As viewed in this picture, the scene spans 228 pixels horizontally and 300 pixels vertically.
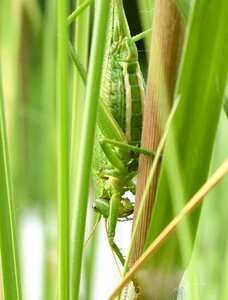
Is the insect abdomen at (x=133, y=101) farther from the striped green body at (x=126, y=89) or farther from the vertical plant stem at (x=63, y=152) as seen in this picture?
the vertical plant stem at (x=63, y=152)

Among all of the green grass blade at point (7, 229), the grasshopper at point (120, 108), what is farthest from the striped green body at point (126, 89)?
the green grass blade at point (7, 229)

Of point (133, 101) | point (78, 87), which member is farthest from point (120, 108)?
point (78, 87)

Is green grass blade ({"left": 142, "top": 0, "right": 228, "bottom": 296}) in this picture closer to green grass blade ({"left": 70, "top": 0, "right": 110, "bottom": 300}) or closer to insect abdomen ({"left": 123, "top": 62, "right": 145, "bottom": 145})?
green grass blade ({"left": 70, "top": 0, "right": 110, "bottom": 300})

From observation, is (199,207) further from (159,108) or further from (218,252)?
(218,252)

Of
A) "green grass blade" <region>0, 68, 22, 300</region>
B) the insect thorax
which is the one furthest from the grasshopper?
"green grass blade" <region>0, 68, 22, 300</region>

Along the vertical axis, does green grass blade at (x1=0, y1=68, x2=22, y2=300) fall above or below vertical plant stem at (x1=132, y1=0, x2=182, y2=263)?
below

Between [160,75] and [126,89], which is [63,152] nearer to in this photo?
[160,75]
